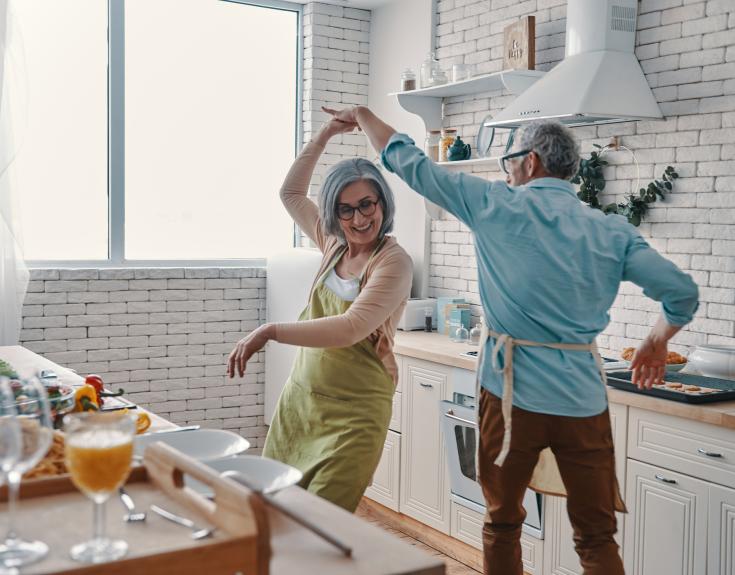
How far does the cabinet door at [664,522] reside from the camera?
3.02 m

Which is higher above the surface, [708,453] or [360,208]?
[360,208]

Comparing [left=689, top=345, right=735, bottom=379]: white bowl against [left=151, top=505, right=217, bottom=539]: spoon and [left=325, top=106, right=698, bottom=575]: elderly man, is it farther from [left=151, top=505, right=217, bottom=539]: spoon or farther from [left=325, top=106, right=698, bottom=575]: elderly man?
[left=151, top=505, right=217, bottom=539]: spoon

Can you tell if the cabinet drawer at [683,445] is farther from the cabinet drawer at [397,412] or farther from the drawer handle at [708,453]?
the cabinet drawer at [397,412]

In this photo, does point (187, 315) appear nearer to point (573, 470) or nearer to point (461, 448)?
point (461, 448)

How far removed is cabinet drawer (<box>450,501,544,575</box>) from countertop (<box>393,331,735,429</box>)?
67 cm

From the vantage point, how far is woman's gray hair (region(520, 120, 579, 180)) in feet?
8.73

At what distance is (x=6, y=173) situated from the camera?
14.6 ft

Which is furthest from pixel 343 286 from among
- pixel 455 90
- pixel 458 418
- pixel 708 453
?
pixel 455 90

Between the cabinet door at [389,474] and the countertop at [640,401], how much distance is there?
1.58ft

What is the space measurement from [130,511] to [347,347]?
3.75 feet

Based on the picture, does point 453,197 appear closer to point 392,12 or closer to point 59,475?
point 59,475

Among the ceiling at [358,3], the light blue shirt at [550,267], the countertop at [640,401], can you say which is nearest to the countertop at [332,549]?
the light blue shirt at [550,267]

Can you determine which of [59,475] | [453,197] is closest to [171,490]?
[59,475]

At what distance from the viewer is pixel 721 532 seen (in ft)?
9.64
